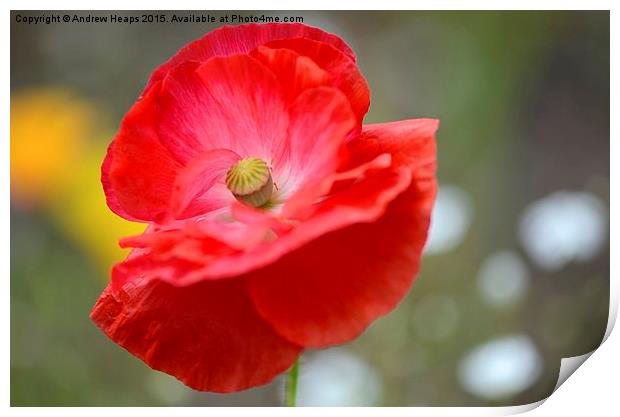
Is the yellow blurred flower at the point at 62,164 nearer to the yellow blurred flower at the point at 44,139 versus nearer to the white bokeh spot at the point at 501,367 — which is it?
the yellow blurred flower at the point at 44,139

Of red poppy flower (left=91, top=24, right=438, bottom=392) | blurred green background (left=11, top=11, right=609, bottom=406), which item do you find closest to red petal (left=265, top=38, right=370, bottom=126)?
red poppy flower (left=91, top=24, right=438, bottom=392)

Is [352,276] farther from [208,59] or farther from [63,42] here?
[63,42]

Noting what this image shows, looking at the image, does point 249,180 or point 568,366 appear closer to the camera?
point 249,180

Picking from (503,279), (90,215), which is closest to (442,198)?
(503,279)

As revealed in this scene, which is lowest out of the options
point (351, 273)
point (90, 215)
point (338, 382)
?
point (338, 382)

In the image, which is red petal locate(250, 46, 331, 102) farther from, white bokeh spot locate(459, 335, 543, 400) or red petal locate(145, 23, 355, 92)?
white bokeh spot locate(459, 335, 543, 400)

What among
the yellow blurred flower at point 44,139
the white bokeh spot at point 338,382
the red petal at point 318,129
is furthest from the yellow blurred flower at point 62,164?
the red petal at point 318,129

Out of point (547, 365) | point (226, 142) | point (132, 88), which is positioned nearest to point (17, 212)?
point (132, 88)

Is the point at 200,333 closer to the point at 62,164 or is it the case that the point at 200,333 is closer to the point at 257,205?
→ the point at 257,205
